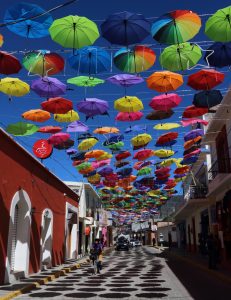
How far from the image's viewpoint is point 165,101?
13.8 m

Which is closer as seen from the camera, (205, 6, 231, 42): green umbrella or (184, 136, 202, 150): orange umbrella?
(205, 6, 231, 42): green umbrella

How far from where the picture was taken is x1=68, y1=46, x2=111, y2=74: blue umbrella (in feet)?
37.3

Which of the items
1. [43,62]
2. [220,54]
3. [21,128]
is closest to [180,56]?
[220,54]

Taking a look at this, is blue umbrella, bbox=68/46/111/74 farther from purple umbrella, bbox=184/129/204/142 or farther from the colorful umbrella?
purple umbrella, bbox=184/129/204/142

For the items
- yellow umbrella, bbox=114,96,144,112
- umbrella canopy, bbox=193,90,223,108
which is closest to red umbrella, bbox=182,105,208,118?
umbrella canopy, bbox=193,90,223,108

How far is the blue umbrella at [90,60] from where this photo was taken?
1136cm

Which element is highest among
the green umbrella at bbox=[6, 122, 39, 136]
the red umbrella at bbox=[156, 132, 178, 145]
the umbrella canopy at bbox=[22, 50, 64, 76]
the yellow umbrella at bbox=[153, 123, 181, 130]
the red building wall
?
the umbrella canopy at bbox=[22, 50, 64, 76]

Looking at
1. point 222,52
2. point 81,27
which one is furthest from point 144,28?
point 222,52

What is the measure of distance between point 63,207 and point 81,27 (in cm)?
1725

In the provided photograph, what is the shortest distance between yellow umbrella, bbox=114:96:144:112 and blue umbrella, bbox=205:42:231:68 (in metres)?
3.67

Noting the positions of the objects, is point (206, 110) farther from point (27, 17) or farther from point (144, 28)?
point (27, 17)

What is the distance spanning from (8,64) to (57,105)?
8.94 feet

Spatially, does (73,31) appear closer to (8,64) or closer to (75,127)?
(8,64)

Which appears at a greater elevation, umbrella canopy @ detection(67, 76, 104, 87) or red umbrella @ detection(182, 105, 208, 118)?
umbrella canopy @ detection(67, 76, 104, 87)
